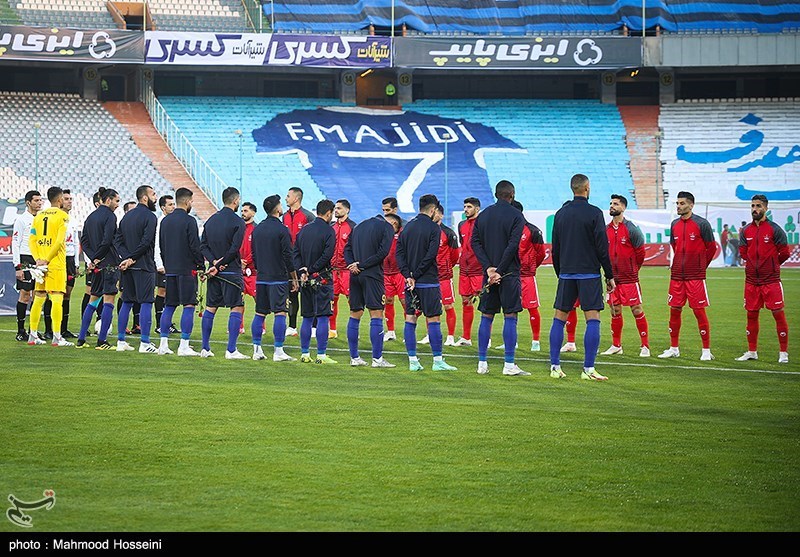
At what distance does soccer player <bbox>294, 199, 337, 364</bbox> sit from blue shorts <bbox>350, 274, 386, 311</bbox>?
1.36 ft

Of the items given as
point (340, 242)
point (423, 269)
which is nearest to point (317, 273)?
point (423, 269)

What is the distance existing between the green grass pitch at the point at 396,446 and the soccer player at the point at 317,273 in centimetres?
56

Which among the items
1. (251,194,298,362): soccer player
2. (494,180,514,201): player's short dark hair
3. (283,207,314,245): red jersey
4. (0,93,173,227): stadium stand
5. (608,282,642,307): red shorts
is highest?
(0,93,173,227): stadium stand

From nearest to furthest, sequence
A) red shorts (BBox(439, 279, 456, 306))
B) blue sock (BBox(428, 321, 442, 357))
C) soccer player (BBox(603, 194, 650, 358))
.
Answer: blue sock (BBox(428, 321, 442, 357)) → soccer player (BBox(603, 194, 650, 358)) → red shorts (BBox(439, 279, 456, 306))

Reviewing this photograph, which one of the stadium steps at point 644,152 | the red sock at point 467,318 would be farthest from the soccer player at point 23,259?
the stadium steps at point 644,152

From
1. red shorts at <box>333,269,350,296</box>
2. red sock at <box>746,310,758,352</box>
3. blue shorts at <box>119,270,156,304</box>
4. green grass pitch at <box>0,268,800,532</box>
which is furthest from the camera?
red shorts at <box>333,269,350,296</box>

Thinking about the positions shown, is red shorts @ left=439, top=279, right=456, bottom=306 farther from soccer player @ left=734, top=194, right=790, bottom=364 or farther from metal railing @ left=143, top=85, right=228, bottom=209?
metal railing @ left=143, top=85, right=228, bottom=209

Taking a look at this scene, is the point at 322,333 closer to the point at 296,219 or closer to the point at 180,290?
the point at 180,290

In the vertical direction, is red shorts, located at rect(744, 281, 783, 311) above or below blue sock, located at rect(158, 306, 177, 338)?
above

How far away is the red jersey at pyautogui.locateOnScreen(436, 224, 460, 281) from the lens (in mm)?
17422

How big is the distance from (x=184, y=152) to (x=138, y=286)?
32.7m

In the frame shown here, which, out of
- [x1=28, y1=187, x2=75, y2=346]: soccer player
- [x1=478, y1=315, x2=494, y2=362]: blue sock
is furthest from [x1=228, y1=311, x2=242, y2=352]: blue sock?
[x1=478, y1=315, x2=494, y2=362]: blue sock

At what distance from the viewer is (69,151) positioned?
150 feet
